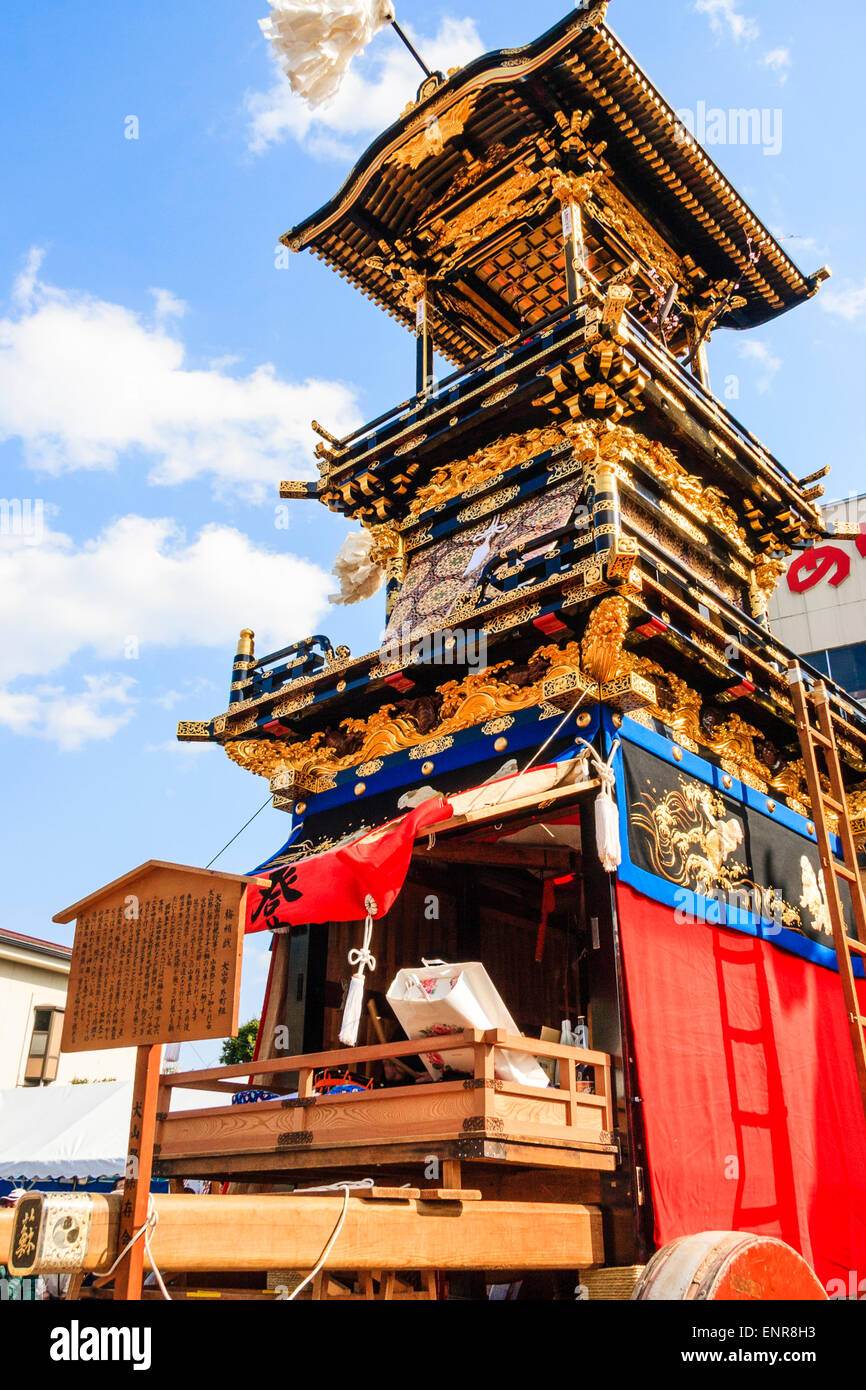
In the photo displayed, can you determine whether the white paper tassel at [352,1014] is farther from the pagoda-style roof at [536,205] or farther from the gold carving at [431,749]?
the pagoda-style roof at [536,205]

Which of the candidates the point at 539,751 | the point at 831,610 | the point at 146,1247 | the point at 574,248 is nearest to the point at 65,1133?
the point at 539,751

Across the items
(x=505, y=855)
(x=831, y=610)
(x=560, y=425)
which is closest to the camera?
(x=505, y=855)

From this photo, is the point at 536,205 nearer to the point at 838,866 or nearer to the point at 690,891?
the point at 690,891

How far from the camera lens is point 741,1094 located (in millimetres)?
8359

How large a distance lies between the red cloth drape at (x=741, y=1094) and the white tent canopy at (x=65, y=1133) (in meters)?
7.24

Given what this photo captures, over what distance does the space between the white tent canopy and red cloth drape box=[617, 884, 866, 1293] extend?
7.24m

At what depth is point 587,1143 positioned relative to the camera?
6.93 m

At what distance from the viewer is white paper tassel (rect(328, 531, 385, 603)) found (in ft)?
45.5

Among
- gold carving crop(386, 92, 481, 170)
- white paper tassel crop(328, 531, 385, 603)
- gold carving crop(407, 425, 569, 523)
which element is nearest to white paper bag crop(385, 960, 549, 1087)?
gold carving crop(407, 425, 569, 523)

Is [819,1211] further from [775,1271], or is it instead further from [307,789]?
[307,789]

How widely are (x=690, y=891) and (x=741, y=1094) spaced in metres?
1.70

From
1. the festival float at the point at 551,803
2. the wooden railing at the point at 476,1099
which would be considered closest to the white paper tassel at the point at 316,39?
the festival float at the point at 551,803

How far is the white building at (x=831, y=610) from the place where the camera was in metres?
23.8

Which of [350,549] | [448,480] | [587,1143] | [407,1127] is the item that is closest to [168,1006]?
[407,1127]
